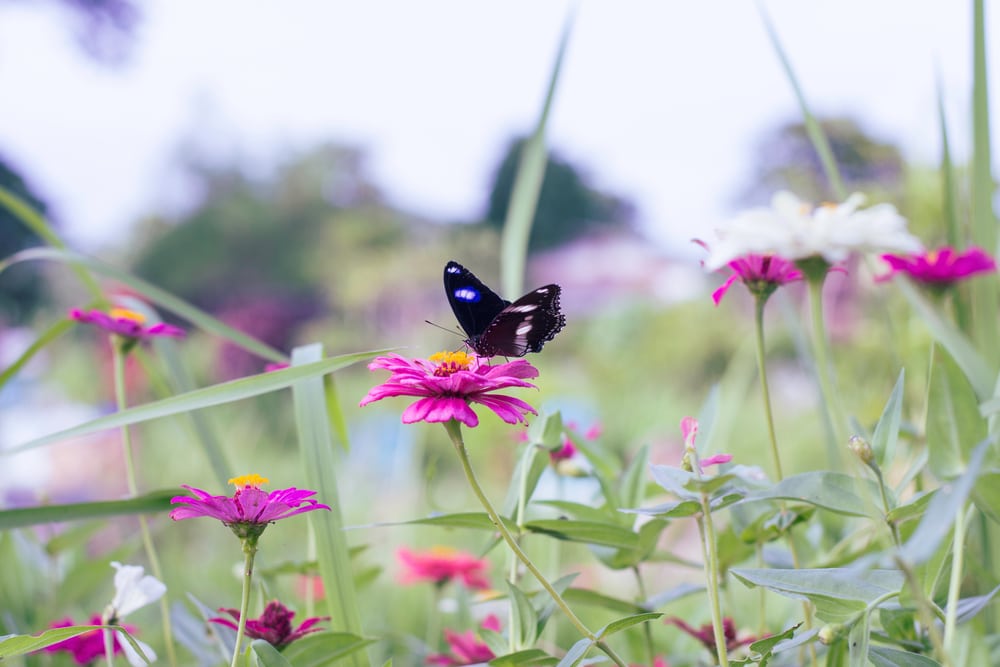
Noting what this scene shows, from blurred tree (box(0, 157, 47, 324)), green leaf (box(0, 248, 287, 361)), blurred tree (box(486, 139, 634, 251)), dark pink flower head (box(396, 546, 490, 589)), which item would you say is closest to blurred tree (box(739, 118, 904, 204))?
blurred tree (box(486, 139, 634, 251))

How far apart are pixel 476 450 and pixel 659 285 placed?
3.59m

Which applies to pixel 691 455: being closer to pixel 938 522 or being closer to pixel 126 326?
pixel 938 522

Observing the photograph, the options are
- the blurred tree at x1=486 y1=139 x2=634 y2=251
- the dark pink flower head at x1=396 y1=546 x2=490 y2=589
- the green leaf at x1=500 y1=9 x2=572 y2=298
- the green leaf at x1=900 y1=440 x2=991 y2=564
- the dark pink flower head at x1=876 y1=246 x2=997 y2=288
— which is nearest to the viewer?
the green leaf at x1=900 y1=440 x2=991 y2=564

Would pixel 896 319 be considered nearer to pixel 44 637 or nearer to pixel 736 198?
pixel 44 637

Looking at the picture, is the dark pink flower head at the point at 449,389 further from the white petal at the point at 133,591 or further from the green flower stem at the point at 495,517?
the white petal at the point at 133,591

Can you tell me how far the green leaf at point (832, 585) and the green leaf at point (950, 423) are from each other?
0.14ft

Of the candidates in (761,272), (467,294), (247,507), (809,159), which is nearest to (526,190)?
(467,294)

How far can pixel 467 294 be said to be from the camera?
0.50 meters

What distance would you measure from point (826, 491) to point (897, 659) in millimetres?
66

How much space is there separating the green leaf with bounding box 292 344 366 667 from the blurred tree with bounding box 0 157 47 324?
5.08 m

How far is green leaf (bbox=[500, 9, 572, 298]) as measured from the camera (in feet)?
1.75

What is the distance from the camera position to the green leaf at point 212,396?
36cm

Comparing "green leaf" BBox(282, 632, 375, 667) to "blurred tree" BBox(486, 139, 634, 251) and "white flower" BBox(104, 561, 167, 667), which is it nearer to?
"white flower" BBox(104, 561, 167, 667)

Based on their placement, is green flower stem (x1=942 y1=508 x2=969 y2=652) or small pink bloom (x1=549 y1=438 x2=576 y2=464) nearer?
green flower stem (x1=942 y1=508 x2=969 y2=652)
